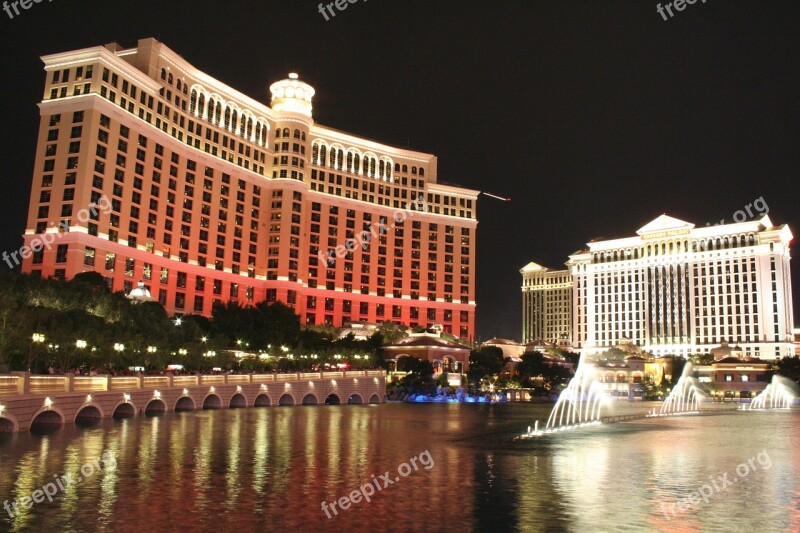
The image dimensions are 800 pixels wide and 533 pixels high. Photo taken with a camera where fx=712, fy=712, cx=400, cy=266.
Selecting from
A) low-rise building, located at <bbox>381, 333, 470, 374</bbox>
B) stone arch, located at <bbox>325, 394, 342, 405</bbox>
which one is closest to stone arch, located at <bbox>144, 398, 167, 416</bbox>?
stone arch, located at <bbox>325, 394, 342, 405</bbox>

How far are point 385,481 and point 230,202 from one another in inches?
4259

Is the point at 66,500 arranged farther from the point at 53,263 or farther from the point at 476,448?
the point at 53,263

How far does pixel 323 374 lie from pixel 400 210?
273ft

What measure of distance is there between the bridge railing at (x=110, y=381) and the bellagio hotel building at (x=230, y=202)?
4379cm

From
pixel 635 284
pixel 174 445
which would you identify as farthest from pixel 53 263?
pixel 635 284

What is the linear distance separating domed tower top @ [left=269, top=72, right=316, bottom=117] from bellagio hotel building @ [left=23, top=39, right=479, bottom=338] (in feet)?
0.91

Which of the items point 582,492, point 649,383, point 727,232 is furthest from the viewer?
point 727,232

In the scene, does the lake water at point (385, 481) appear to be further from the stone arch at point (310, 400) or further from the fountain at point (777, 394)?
the fountain at point (777, 394)

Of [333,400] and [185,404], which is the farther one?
[333,400]

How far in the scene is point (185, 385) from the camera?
5184 centimetres

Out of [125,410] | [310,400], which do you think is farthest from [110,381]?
[310,400]

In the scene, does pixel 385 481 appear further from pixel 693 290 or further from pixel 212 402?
pixel 693 290

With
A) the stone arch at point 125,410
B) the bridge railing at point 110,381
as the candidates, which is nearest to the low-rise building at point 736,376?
the bridge railing at point 110,381

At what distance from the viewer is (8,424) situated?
32.1m
